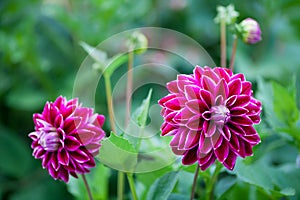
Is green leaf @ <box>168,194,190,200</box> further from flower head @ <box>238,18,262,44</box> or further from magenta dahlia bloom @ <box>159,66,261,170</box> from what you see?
flower head @ <box>238,18,262,44</box>

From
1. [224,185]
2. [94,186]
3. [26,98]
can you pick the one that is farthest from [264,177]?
[26,98]

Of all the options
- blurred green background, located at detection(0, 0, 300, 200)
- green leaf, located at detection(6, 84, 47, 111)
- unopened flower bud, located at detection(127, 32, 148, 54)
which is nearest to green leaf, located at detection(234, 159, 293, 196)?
unopened flower bud, located at detection(127, 32, 148, 54)

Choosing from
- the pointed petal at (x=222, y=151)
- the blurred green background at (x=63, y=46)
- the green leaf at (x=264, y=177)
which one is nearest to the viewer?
the pointed petal at (x=222, y=151)

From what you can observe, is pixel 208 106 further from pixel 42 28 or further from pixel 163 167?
pixel 42 28

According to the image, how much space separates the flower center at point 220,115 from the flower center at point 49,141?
0.19 metres

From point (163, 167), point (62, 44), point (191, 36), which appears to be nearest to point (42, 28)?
point (62, 44)

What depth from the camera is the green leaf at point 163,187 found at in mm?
653

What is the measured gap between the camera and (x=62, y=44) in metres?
A: 1.51

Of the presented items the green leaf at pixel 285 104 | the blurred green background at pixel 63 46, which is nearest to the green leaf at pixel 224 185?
the green leaf at pixel 285 104

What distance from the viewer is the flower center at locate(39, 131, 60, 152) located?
63cm

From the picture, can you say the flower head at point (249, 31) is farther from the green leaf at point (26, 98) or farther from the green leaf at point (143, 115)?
the green leaf at point (26, 98)

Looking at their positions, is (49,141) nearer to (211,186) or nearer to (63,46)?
(211,186)

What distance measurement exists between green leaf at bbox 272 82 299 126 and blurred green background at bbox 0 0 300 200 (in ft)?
1.66

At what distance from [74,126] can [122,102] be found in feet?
2.71
